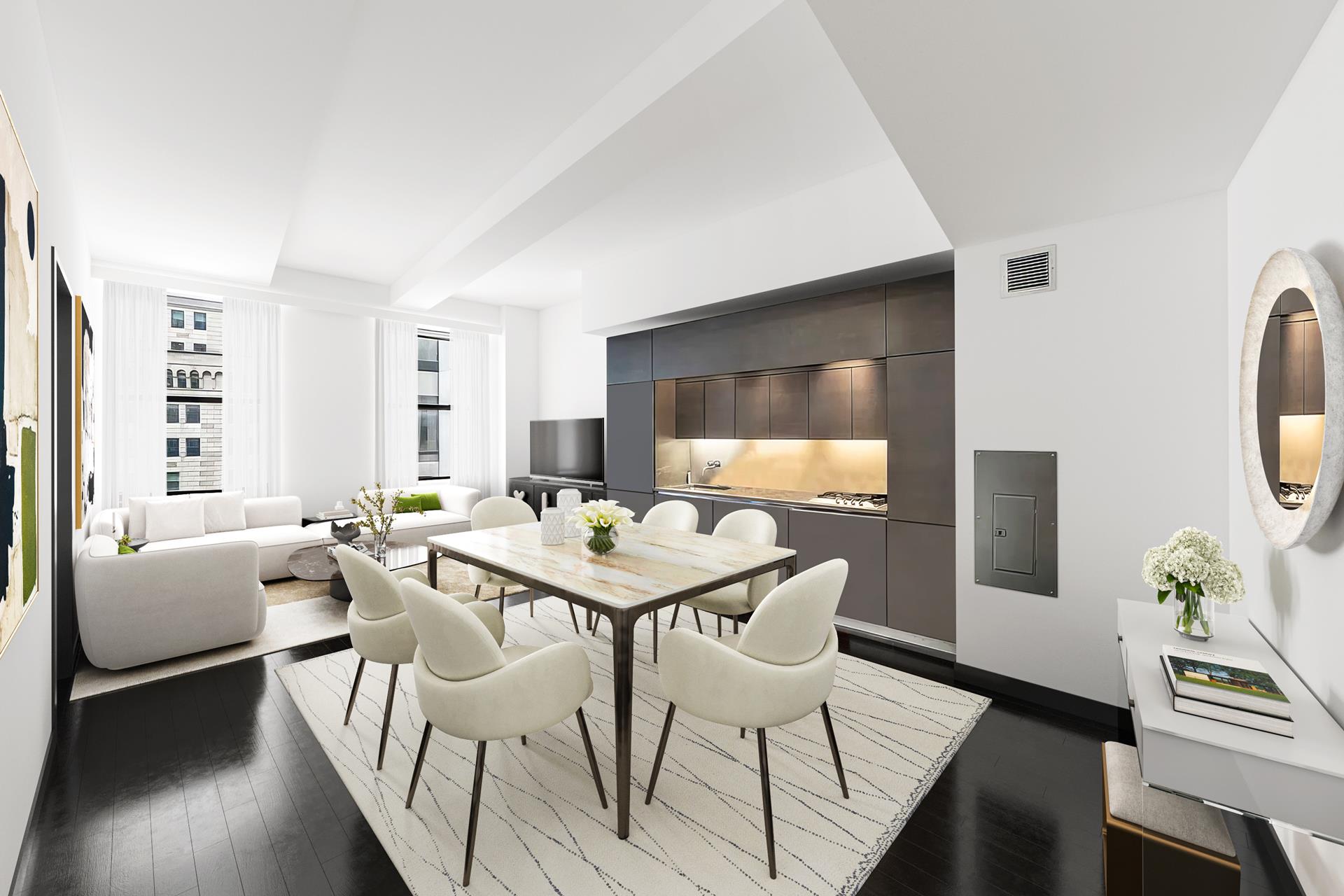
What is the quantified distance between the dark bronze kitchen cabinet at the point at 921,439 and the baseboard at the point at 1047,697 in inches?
33.2

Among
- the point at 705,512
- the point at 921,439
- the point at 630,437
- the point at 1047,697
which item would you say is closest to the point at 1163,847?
the point at 1047,697

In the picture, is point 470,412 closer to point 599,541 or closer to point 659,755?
point 599,541

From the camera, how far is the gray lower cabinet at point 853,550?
12.4 feet

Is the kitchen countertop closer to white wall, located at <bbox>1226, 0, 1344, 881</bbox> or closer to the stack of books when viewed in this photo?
white wall, located at <bbox>1226, 0, 1344, 881</bbox>

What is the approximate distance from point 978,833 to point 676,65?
303 cm

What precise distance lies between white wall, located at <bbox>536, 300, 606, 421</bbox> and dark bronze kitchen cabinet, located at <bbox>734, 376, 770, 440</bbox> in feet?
7.29

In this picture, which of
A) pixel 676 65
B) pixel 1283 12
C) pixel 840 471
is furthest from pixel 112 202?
pixel 1283 12

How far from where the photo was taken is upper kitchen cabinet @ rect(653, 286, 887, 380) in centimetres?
382

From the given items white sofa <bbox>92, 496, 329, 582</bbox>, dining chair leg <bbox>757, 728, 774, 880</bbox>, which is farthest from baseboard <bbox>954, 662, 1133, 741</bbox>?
white sofa <bbox>92, 496, 329, 582</bbox>

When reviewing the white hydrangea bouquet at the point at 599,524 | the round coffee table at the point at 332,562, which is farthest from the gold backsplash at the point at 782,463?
the white hydrangea bouquet at the point at 599,524

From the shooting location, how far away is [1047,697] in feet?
9.39

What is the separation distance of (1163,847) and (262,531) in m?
6.42

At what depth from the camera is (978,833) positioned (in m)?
1.96

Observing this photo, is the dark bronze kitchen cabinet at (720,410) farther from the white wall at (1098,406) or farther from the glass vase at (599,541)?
the glass vase at (599,541)
